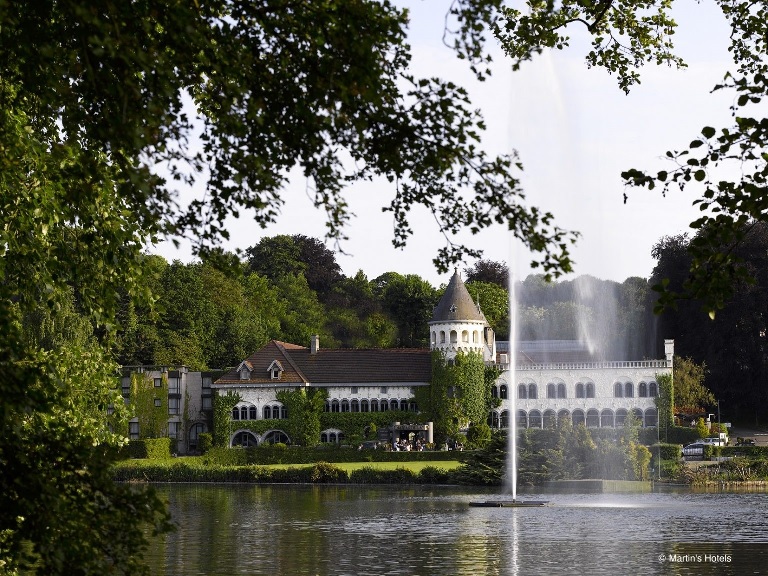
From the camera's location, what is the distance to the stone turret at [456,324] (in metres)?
64.7

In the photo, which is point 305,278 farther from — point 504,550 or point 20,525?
point 20,525

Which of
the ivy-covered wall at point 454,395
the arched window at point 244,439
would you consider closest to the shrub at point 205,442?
the arched window at point 244,439

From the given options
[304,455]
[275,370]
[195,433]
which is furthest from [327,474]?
[195,433]

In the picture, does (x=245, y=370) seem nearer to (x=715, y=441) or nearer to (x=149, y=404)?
(x=149, y=404)

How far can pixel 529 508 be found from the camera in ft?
114

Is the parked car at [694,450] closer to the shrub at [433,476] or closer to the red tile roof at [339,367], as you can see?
the shrub at [433,476]

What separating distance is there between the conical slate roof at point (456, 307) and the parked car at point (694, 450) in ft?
48.8

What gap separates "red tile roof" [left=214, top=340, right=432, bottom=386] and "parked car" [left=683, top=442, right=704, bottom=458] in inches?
610

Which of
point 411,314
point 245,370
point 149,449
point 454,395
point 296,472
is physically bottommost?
point 296,472

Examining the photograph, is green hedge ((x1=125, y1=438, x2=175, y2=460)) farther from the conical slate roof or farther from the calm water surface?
the calm water surface

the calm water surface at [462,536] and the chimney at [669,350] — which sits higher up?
the chimney at [669,350]

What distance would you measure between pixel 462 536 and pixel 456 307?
3874 cm

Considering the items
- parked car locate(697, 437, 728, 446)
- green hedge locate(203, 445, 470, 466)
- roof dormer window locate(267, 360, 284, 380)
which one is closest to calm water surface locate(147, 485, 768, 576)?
green hedge locate(203, 445, 470, 466)

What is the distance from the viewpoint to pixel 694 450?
2127 inches
